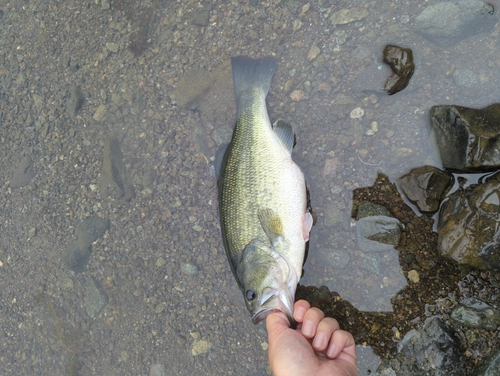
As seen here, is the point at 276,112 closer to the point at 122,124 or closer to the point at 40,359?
the point at 122,124

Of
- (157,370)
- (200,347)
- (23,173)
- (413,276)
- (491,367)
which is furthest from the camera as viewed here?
(23,173)

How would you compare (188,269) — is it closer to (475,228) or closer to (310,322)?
(310,322)

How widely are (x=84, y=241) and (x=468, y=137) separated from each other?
3.87m

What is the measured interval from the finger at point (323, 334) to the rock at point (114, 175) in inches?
93.5

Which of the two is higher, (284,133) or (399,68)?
(399,68)

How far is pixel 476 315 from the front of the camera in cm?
293

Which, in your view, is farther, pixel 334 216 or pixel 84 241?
pixel 84 241

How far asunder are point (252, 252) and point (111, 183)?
196cm

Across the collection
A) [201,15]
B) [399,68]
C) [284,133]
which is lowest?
[284,133]

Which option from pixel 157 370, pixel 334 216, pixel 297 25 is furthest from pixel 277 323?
pixel 297 25

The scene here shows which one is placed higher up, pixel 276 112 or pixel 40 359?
pixel 276 112

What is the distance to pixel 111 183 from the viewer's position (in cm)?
420

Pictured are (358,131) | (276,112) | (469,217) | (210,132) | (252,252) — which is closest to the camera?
(469,217)

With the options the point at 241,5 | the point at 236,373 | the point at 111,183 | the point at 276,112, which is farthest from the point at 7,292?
the point at 241,5
